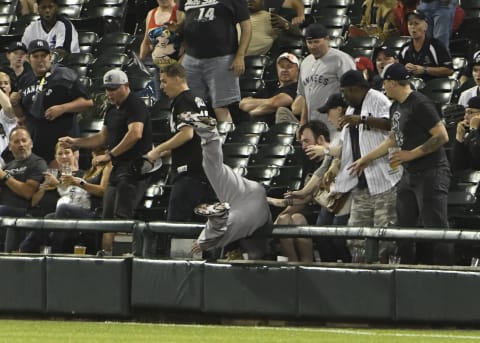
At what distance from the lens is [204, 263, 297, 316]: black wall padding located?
390 inches

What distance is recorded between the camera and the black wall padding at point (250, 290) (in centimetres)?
990

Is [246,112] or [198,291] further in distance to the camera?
[246,112]

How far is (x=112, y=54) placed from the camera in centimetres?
1633

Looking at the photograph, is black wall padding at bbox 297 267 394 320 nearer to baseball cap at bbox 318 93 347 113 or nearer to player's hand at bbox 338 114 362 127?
player's hand at bbox 338 114 362 127

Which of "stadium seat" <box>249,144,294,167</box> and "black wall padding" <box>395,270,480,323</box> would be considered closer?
"black wall padding" <box>395,270,480,323</box>

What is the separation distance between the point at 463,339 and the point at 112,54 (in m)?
8.57

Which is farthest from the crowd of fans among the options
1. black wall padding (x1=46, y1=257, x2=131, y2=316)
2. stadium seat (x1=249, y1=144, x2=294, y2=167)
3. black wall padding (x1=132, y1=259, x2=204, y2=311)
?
black wall padding (x1=46, y1=257, x2=131, y2=316)

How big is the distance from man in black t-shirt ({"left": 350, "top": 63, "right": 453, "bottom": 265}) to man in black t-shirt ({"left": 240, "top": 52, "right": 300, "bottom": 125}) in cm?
311

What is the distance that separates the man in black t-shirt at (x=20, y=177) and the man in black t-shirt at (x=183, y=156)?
1.84 m

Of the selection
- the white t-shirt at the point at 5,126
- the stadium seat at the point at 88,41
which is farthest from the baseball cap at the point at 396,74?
the stadium seat at the point at 88,41

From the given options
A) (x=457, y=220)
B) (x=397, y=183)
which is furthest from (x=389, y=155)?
(x=457, y=220)

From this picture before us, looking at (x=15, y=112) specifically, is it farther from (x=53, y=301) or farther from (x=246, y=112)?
(x=53, y=301)

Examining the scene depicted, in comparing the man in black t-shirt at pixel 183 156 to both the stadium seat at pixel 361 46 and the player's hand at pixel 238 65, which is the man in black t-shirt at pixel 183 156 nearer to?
the player's hand at pixel 238 65

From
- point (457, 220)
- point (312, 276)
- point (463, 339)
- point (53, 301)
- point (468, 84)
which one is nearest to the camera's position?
point (463, 339)
